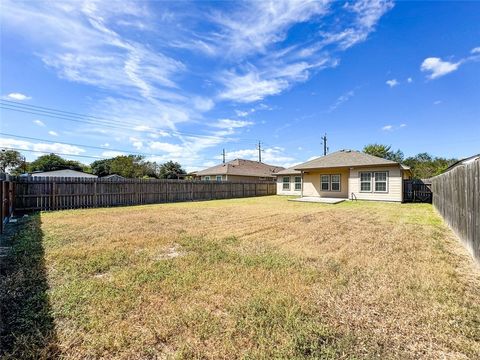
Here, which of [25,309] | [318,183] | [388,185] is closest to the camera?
[25,309]

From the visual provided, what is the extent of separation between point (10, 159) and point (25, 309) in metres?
61.1

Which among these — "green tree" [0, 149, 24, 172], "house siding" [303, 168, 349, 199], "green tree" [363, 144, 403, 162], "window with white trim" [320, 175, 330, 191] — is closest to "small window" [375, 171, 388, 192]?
"house siding" [303, 168, 349, 199]

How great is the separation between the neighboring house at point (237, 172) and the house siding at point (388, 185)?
11335 millimetres

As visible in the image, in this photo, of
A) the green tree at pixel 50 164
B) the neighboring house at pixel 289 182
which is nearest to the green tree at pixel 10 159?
the green tree at pixel 50 164

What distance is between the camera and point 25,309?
2762 millimetres

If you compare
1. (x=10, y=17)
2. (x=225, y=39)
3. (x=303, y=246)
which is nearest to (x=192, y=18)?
(x=225, y=39)

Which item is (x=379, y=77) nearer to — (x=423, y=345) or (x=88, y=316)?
(x=423, y=345)

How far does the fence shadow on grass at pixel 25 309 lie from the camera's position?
2.11 m

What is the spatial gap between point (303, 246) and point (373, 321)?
118 inches

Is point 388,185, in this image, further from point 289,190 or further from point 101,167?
point 101,167

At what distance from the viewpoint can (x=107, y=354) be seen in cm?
207

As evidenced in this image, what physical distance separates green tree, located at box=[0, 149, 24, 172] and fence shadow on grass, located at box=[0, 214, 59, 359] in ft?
189

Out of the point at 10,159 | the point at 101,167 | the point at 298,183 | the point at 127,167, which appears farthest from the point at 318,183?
the point at 10,159

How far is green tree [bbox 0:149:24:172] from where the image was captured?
150 feet
